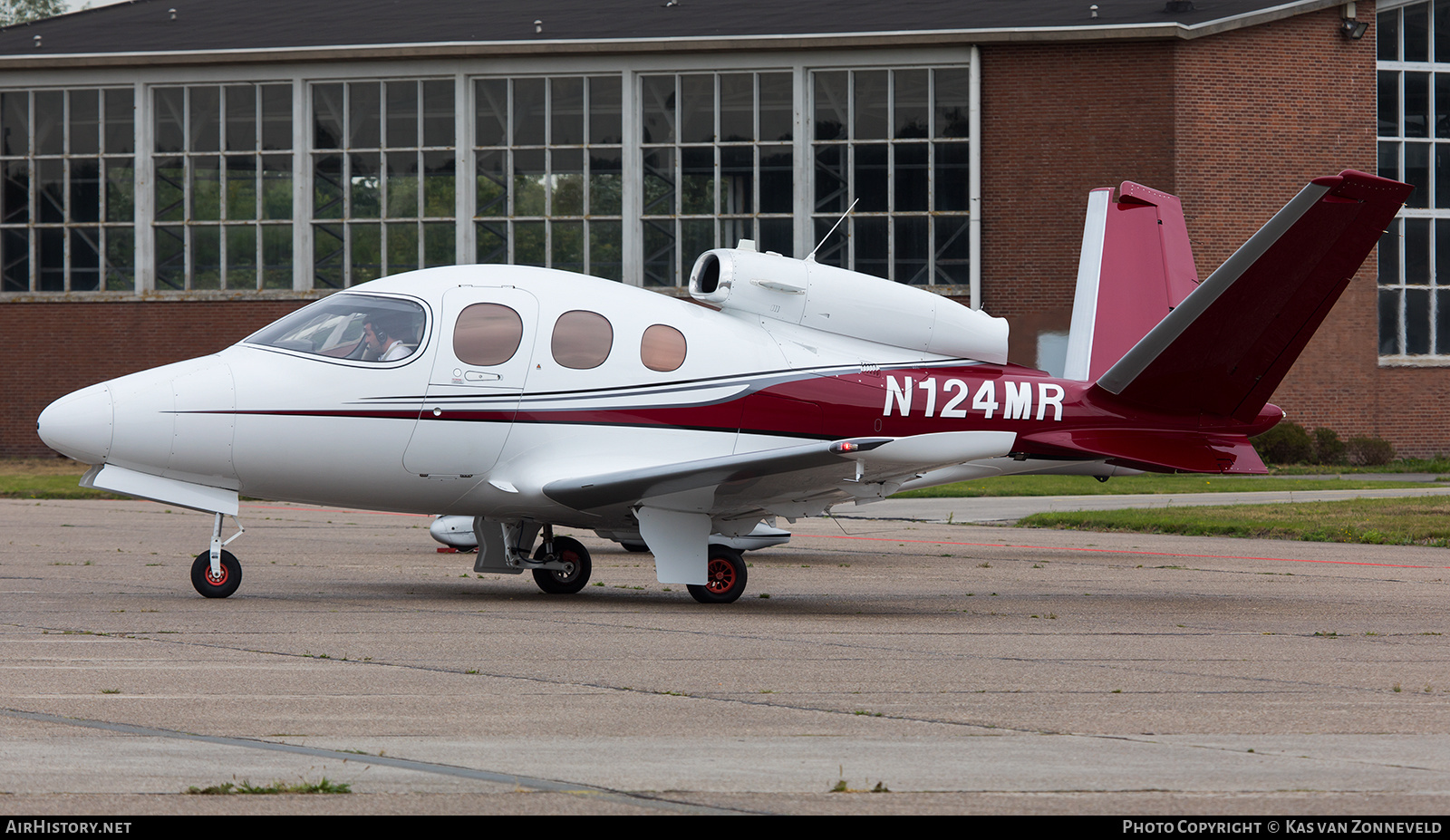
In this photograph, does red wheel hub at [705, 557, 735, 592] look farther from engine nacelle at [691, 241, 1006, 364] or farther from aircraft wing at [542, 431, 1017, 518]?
engine nacelle at [691, 241, 1006, 364]

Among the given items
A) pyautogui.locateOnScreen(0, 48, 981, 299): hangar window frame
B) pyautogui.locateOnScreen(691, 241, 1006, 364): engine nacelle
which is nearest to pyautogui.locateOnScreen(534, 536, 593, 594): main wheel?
pyautogui.locateOnScreen(691, 241, 1006, 364): engine nacelle

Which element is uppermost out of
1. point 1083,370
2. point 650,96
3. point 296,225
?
point 650,96

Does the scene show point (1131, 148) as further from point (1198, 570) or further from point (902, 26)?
point (1198, 570)

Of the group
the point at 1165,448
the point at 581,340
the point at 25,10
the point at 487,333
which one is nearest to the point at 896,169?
the point at 1165,448

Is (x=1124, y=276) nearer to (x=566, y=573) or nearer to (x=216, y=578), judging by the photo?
(x=566, y=573)

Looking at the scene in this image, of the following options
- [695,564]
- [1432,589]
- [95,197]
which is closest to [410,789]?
[695,564]

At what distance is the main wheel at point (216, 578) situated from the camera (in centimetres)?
1241

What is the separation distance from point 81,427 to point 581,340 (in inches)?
162

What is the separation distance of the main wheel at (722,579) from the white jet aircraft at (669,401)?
0.03m

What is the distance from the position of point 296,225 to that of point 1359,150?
29650 mm

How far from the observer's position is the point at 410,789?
5805 mm

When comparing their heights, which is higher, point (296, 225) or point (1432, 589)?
point (296, 225)

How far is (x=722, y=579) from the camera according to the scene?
42.6 ft

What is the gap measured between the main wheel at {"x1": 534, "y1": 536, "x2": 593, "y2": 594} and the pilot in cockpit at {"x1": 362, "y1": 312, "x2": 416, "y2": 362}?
95.5 inches
